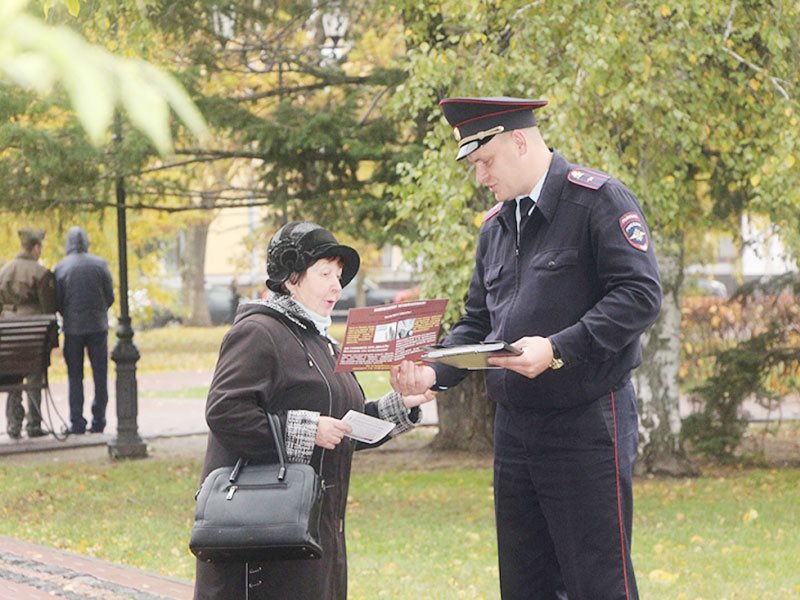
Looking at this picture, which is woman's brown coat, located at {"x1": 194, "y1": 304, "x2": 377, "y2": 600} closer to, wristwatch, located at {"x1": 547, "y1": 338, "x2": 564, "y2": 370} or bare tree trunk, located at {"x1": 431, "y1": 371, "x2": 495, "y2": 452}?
wristwatch, located at {"x1": 547, "y1": 338, "x2": 564, "y2": 370}

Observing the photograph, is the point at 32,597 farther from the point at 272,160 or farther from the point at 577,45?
the point at 272,160

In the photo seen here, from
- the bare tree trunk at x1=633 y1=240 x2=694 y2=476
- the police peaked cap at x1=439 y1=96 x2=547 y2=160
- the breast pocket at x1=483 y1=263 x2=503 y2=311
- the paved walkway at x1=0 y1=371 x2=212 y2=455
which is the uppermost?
the police peaked cap at x1=439 y1=96 x2=547 y2=160

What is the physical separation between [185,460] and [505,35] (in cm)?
585

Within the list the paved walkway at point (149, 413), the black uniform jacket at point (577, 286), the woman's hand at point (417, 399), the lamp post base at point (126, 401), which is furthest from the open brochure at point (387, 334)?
the paved walkway at point (149, 413)

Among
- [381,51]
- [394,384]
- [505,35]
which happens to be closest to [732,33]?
[505,35]

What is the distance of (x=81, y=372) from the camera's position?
15266mm

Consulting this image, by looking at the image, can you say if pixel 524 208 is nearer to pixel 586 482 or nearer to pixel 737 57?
pixel 586 482

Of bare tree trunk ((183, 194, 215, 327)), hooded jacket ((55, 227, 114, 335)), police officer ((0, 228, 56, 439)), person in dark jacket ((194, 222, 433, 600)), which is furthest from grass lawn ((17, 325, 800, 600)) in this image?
bare tree trunk ((183, 194, 215, 327))

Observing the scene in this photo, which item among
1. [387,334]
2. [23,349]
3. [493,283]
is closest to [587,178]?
[493,283]

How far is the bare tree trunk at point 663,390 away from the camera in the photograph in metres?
12.2

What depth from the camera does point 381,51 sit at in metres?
16.5

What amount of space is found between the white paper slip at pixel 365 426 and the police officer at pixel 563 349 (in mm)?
357

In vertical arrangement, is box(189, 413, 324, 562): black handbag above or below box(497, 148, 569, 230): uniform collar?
below

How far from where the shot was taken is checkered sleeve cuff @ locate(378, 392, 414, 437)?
469 cm
